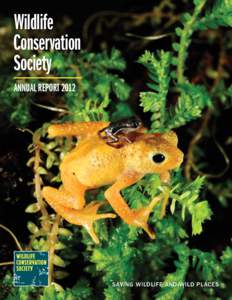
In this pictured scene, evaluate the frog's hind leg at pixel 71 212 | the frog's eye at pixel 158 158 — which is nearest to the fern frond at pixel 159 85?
the frog's eye at pixel 158 158

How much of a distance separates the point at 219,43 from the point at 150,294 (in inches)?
29.3

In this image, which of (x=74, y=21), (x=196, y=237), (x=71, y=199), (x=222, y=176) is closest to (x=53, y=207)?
(x=71, y=199)

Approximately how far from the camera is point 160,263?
1215 millimetres

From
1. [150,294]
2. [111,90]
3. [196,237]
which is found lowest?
[150,294]

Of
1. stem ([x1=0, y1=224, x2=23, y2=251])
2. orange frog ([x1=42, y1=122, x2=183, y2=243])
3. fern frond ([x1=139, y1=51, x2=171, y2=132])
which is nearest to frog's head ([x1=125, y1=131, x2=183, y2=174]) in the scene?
orange frog ([x1=42, y1=122, x2=183, y2=243])

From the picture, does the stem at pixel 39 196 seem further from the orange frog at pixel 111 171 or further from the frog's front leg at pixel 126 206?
the frog's front leg at pixel 126 206

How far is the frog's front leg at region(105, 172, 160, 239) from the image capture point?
41.6 inches

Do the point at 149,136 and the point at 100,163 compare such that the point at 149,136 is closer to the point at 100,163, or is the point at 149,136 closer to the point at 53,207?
the point at 100,163

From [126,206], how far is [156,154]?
12cm

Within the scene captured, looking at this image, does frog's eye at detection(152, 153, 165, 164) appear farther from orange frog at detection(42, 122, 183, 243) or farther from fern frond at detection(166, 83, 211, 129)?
fern frond at detection(166, 83, 211, 129)

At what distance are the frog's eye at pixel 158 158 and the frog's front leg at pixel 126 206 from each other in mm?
49

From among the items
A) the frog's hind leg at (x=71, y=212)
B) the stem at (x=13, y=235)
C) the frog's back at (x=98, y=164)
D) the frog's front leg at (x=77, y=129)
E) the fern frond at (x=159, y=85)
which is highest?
the fern frond at (x=159, y=85)

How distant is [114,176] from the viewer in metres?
1.07

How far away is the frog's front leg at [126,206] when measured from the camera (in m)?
1.06
